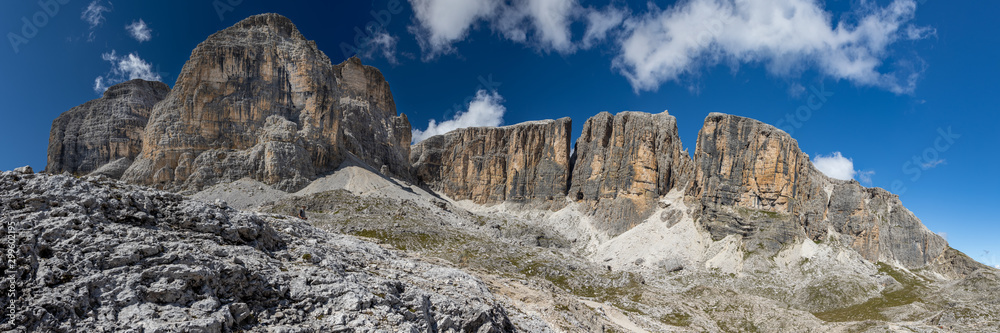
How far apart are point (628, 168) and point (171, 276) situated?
15723 centimetres

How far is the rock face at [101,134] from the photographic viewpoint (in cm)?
16475

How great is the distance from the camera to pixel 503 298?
33.4 m

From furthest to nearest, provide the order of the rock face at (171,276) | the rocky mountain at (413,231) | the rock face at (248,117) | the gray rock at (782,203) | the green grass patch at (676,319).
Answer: the rock face at (248,117), the gray rock at (782,203), the green grass patch at (676,319), the rocky mountain at (413,231), the rock face at (171,276)

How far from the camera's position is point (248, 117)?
16188 centimetres

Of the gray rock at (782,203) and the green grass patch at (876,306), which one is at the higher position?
the gray rock at (782,203)

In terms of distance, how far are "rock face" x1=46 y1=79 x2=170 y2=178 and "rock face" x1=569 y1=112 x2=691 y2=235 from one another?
160542 millimetres

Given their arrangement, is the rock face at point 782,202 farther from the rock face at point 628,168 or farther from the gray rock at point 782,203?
the rock face at point 628,168

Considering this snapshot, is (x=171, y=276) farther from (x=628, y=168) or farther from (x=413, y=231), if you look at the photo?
(x=628, y=168)

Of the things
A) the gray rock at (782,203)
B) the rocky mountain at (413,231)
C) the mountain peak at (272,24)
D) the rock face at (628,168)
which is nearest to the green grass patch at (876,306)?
the rocky mountain at (413,231)

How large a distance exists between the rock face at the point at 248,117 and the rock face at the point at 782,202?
126395mm

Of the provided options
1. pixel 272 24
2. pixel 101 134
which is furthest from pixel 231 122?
pixel 101 134

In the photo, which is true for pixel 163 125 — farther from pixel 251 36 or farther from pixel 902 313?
pixel 902 313

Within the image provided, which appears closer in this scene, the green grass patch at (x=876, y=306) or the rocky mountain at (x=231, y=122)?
the green grass patch at (x=876, y=306)

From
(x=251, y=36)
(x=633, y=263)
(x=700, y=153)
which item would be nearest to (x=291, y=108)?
(x=251, y=36)
